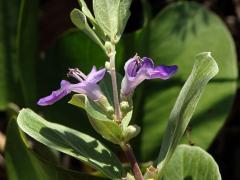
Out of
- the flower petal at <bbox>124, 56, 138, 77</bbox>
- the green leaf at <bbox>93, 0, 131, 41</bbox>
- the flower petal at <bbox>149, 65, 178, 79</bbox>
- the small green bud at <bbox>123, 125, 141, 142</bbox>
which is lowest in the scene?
the small green bud at <bbox>123, 125, 141, 142</bbox>

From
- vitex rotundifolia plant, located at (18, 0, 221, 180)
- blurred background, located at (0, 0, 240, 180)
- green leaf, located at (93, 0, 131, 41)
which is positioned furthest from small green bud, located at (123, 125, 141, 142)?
blurred background, located at (0, 0, 240, 180)

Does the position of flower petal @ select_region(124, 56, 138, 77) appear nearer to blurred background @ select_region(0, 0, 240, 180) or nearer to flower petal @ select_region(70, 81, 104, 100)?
flower petal @ select_region(70, 81, 104, 100)

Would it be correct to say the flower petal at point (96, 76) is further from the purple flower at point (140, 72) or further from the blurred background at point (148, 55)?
the blurred background at point (148, 55)

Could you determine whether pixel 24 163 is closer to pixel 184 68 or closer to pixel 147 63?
pixel 147 63

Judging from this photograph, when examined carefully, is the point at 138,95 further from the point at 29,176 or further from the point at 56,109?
the point at 29,176

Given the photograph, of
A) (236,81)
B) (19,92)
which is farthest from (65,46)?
(236,81)

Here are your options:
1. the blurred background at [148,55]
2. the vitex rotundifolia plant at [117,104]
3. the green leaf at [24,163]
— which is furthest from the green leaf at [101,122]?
the blurred background at [148,55]

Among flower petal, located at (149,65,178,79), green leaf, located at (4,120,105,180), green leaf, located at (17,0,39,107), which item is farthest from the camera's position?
green leaf, located at (17,0,39,107)
